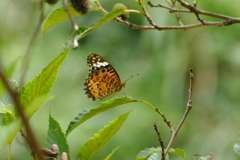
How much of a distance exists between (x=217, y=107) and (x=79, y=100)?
975 mm

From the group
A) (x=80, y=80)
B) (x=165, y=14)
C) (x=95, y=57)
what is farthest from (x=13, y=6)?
(x=95, y=57)

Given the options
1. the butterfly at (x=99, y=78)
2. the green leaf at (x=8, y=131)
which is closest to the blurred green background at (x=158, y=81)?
the butterfly at (x=99, y=78)

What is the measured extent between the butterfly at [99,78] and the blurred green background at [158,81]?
Answer: 2207 mm

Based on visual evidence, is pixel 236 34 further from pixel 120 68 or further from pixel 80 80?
pixel 80 80

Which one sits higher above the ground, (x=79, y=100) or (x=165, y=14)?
(x=165, y=14)

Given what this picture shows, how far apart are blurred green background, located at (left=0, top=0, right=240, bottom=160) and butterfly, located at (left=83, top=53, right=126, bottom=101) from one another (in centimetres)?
221

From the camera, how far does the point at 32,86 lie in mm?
691

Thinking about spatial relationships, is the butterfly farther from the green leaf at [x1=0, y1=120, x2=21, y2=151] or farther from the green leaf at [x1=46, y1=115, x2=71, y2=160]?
the green leaf at [x1=0, y1=120, x2=21, y2=151]

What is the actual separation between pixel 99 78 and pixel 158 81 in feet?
8.82

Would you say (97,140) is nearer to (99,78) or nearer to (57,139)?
(57,139)

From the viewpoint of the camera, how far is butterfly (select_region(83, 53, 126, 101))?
1.17m

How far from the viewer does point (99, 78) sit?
119 centimetres

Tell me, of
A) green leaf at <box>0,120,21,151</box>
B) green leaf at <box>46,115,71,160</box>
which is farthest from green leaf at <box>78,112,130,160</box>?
green leaf at <box>0,120,21,151</box>

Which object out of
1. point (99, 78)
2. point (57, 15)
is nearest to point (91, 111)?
point (57, 15)
